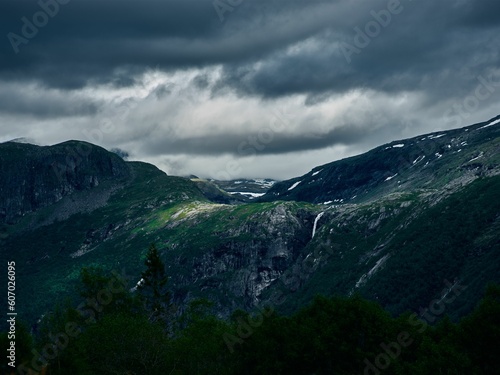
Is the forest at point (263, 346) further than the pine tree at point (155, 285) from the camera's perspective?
No

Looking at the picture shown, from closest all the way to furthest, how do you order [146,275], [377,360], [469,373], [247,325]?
[469,373] < [377,360] < [247,325] < [146,275]

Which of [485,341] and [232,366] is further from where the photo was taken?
[232,366]

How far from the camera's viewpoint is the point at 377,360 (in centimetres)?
11456

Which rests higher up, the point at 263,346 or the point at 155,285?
the point at 155,285

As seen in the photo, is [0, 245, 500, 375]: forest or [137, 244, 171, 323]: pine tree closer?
[0, 245, 500, 375]: forest

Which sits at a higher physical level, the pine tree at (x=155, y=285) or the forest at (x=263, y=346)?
the pine tree at (x=155, y=285)

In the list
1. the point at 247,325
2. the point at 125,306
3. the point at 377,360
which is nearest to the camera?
the point at 377,360

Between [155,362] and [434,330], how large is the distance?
52696 mm

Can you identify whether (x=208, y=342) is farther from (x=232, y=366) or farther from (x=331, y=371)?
(x=331, y=371)

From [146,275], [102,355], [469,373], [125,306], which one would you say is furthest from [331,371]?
[146,275]

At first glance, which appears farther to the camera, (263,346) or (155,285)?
(155,285)

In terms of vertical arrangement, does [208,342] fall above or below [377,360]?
above

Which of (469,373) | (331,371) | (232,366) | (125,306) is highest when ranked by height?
(125,306)

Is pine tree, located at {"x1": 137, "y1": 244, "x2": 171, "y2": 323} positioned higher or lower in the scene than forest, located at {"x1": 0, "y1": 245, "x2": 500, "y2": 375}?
higher
